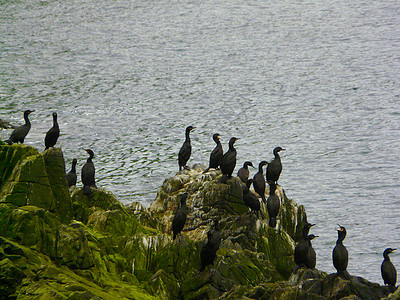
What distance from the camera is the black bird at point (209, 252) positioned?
15219mm

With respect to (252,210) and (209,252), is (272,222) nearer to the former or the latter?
(252,210)

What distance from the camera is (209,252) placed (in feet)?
50.2

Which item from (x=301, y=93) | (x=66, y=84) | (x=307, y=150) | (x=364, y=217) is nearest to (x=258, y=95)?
(x=301, y=93)

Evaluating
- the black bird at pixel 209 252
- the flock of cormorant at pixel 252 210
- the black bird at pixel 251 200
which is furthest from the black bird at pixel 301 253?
the black bird at pixel 209 252

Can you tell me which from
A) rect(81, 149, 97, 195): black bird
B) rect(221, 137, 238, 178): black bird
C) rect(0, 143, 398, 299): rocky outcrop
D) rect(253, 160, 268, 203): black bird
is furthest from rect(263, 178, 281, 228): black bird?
rect(81, 149, 97, 195): black bird

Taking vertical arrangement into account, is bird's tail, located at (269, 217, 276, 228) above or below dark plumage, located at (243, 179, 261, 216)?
below

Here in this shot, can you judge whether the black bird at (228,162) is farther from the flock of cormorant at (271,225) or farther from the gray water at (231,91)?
the gray water at (231,91)

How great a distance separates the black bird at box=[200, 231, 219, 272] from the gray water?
9596mm

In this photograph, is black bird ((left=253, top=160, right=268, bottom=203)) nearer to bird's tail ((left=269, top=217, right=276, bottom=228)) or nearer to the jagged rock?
bird's tail ((left=269, top=217, right=276, bottom=228))

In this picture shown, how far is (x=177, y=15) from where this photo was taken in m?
57.7

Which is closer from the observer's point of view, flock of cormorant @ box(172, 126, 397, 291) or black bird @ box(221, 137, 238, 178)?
flock of cormorant @ box(172, 126, 397, 291)

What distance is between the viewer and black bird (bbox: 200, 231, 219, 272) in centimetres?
1522

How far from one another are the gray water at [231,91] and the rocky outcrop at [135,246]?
20.8 ft

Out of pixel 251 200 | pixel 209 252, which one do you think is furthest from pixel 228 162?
pixel 209 252
